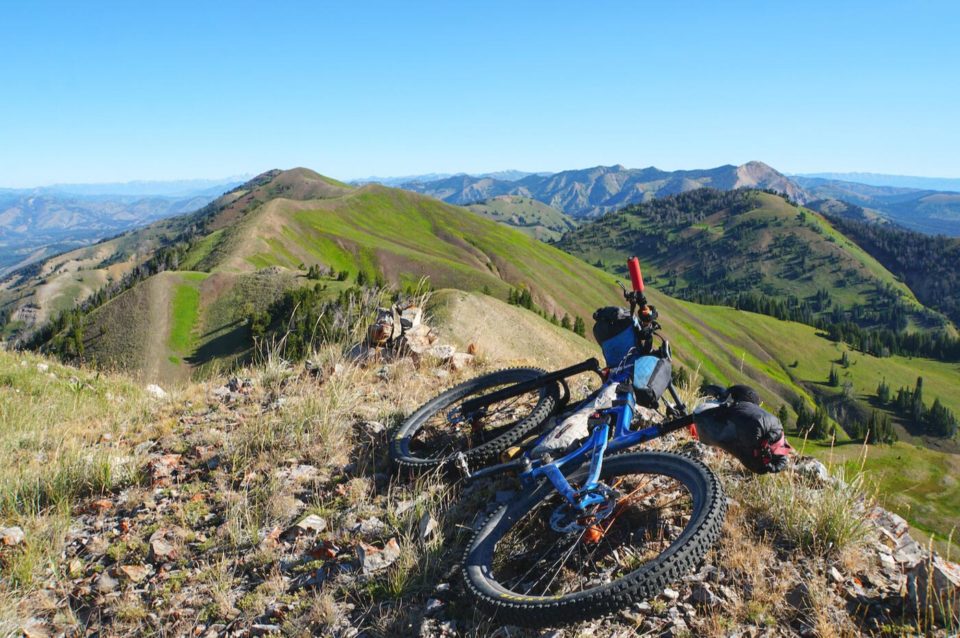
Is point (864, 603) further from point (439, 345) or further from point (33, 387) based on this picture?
point (33, 387)

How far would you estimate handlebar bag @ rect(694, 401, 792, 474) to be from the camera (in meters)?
4.45

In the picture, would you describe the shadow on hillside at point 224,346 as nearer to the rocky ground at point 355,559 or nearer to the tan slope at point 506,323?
the tan slope at point 506,323

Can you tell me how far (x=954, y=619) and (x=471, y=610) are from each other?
3178 millimetres

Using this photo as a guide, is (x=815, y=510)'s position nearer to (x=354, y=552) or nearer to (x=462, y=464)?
(x=462, y=464)

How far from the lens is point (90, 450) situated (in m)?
6.59

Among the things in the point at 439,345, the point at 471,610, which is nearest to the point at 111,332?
the point at 439,345

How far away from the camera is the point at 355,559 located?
4.71 metres

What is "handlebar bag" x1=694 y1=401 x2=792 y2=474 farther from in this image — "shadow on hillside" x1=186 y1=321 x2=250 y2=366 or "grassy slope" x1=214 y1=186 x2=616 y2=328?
"grassy slope" x1=214 y1=186 x2=616 y2=328

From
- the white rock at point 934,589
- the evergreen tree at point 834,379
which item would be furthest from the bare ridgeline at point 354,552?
the evergreen tree at point 834,379

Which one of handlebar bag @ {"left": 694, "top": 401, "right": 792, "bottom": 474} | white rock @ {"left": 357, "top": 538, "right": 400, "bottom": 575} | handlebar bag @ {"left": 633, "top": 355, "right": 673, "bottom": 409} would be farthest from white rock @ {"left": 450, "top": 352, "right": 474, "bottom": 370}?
handlebar bag @ {"left": 694, "top": 401, "right": 792, "bottom": 474}

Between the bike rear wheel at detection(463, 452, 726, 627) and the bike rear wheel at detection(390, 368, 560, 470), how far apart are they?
1116mm

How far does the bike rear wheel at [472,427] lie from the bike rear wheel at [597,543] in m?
1.12

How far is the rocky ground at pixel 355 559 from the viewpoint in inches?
148

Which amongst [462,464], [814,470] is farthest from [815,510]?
[462,464]
